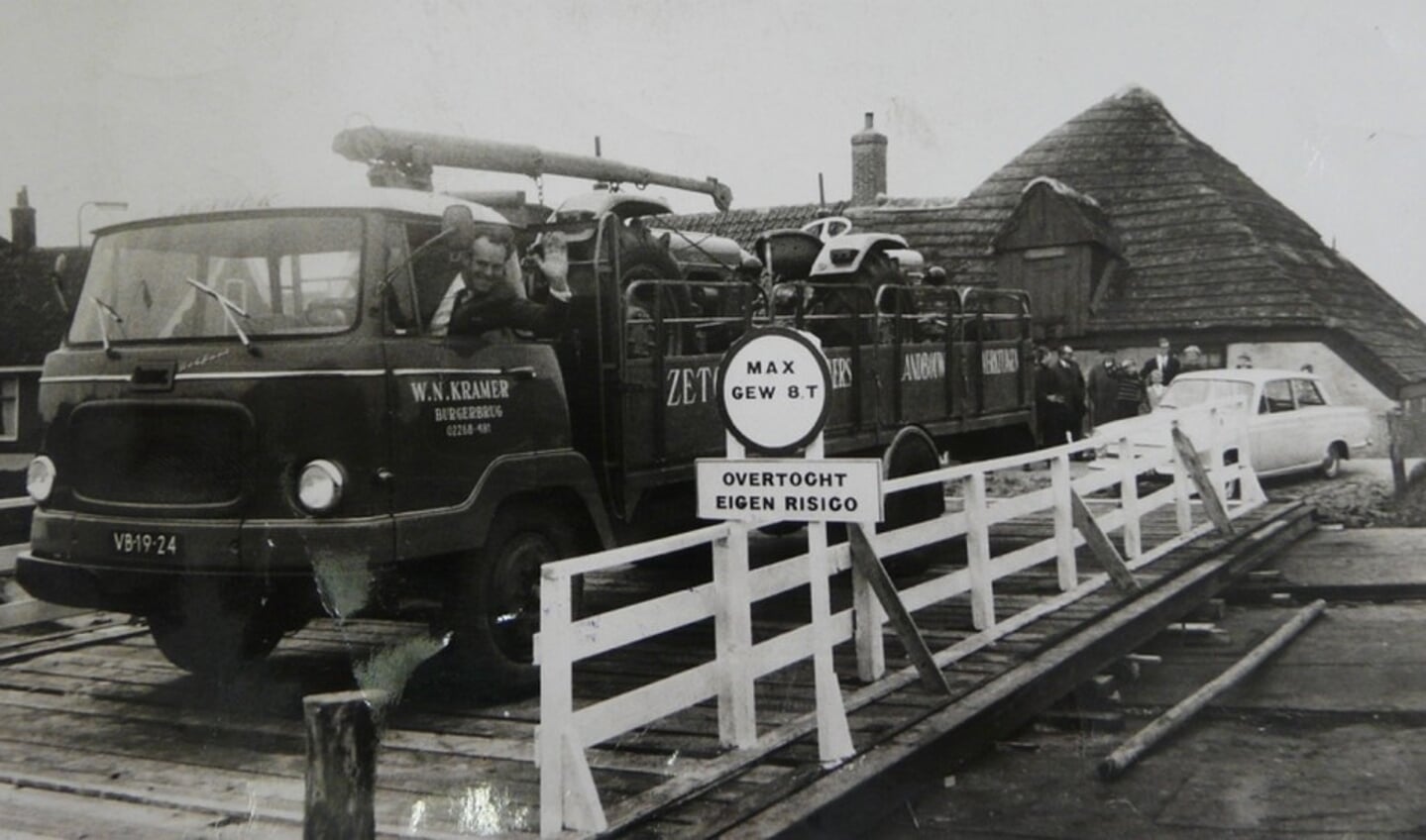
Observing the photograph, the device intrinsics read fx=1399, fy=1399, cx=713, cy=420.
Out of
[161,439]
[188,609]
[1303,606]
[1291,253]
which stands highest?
[1291,253]

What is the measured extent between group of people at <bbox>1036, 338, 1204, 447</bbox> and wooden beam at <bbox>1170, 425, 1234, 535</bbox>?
88.2 inches

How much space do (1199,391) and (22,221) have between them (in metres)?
14.2

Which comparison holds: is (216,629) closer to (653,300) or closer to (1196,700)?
(653,300)

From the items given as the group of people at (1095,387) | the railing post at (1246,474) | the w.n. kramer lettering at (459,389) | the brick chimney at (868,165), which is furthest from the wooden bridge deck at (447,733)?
the brick chimney at (868,165)

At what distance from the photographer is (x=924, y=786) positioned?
5.63 metres

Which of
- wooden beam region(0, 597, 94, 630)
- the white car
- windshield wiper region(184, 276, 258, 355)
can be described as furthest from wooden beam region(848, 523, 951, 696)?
the white car

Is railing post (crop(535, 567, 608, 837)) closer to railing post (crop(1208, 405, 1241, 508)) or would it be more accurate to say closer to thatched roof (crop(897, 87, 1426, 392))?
railing post (crop(1208, 405, 1241, 508))

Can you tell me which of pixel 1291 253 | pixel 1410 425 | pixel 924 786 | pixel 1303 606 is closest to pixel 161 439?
pixel 924 786

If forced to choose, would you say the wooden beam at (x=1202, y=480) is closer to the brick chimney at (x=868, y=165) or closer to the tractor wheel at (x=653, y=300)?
the tractor wheel at (x=653, y=300)

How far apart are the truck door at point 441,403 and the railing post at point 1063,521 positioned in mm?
3469

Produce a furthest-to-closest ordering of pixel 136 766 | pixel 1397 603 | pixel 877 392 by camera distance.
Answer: pixel 1397 603, pixel 877 392, pixel 136 766

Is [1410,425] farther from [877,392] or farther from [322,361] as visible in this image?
[322,361]

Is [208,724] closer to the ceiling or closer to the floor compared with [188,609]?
closer to the floor

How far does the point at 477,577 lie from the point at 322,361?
3.89 feet
